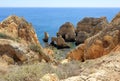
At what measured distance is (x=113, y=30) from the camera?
15.6 meters

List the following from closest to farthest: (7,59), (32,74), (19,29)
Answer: (32,74) → (7,59) → (19,29)

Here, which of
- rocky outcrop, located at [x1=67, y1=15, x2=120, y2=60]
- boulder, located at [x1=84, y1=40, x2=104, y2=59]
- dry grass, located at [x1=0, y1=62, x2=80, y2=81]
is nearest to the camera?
dry grass, located at [x1=0, y1=62, x2=80, y2=81]

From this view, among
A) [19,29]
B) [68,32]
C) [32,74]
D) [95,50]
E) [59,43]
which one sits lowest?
[68,32]

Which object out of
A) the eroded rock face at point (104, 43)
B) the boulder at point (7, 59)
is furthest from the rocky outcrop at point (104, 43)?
the boulder at point (7, 59)

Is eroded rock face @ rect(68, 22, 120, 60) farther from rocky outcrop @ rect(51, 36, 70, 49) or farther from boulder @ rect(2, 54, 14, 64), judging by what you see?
rocky outcrop @ rect(51, 36, 70, 49)

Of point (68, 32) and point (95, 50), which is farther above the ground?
point (95, 50)

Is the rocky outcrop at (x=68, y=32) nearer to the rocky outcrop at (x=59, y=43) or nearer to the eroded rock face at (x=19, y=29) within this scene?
the rocky outcrop at (x=59, y=43)

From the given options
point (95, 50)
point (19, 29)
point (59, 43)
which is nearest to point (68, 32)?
point (59, 43)

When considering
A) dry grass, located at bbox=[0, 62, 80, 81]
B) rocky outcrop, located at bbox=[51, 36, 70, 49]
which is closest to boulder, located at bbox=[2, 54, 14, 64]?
dry grass, located at bbox=[0, 62, 80, 81]

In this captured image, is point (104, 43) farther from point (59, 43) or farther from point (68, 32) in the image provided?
point (68, 32)

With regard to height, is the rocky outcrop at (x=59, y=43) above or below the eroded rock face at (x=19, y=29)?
below

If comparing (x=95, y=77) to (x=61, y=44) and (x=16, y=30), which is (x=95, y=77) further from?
(x=61, y=44)

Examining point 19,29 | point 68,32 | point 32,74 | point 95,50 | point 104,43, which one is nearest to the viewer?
point 32,74

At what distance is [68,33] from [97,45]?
176 ft
